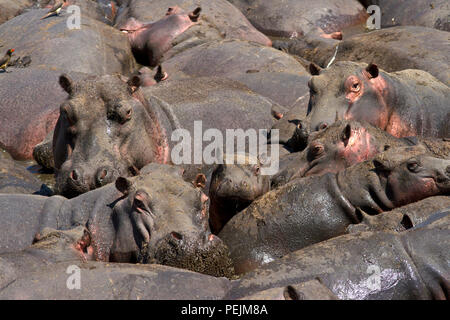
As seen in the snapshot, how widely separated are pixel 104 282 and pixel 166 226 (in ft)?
2.47

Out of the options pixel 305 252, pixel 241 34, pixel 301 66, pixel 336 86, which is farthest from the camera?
pixel 241 34

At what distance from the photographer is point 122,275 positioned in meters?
3.91

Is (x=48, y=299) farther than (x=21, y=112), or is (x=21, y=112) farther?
(x=21, y=112)

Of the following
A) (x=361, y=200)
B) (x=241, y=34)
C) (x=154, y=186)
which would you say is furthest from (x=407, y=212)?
(x=241, y=34)

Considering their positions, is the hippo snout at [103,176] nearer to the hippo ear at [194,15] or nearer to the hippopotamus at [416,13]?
the hippo ear at [194,15]

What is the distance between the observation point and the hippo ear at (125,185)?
492cm

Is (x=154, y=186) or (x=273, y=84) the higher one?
(x=154, y=186)

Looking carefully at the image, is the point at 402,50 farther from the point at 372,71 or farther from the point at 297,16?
the point at 297,16

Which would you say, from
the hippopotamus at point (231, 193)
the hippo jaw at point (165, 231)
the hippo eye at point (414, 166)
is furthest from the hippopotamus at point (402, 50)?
the hippo jaw at point (165, 231)

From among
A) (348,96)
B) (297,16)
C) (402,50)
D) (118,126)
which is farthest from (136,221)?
(297,16)

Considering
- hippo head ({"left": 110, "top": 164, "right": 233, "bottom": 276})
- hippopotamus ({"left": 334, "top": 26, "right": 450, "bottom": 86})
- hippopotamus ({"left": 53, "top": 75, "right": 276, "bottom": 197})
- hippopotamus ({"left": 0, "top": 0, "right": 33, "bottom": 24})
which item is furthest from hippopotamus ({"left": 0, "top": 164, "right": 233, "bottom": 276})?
hippopotamus ({"left": 0, "top": 0, "right": 33, "bottom": 24})

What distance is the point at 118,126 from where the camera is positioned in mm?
5926
